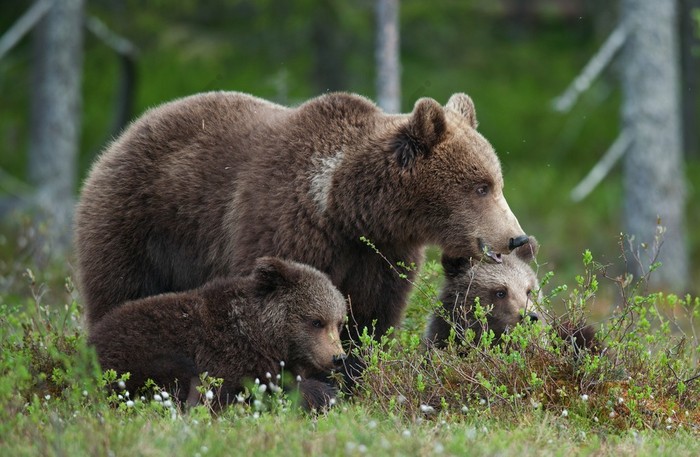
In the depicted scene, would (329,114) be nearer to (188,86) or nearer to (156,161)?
(156,161)

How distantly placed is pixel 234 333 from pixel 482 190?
192cm

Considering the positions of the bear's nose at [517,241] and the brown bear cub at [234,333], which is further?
the bear's nose at [517,241]

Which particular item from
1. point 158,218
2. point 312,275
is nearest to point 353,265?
point 312,275

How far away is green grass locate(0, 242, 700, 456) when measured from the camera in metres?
5.07

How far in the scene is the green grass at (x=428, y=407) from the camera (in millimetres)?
5070

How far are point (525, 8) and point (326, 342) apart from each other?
26.5 metres

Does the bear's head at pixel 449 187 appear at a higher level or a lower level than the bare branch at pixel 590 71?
lower

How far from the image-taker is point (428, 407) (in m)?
6.11

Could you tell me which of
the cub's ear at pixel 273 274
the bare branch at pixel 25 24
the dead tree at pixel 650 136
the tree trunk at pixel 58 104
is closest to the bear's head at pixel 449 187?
the cub's ear at pixel 273 274

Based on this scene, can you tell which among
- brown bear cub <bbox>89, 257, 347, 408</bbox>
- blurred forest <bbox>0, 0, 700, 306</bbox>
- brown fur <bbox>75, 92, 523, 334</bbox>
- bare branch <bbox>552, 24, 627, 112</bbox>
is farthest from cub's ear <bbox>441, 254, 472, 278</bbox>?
bare branch <bbox>552, 24, 627, 112</bbox>

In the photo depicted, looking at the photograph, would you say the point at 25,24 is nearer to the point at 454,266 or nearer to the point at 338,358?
the point at 454,266

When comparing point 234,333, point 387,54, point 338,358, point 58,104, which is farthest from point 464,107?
point 58,104

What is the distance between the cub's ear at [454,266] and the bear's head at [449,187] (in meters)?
0.53

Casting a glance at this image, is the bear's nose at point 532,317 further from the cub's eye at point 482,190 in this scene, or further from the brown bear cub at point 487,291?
the cub's eye at point 482,190
